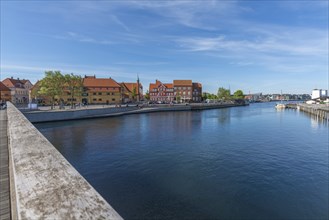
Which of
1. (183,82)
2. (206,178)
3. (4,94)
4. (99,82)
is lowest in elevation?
(206,178)

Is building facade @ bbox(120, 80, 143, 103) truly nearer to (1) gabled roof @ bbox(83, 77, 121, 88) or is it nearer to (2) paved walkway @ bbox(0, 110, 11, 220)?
(1) gabled roof @ bbox(83, 77, 121, 88)

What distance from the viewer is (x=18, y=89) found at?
328 feet

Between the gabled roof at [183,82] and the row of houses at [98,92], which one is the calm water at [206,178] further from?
the gabled roof at [183,82]

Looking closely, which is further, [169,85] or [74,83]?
[169,85]

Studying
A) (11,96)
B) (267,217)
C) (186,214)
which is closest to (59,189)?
(186,214)

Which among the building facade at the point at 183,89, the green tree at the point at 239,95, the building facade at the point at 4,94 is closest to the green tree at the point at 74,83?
the building facade at the point at 4,94

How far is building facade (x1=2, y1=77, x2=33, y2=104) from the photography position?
9538 centimetres

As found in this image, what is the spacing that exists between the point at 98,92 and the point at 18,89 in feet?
139

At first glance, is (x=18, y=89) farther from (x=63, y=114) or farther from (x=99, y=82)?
(x=63, y=114)

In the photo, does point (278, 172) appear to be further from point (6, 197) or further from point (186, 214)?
point (6, 197)

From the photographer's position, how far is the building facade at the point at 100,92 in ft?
307

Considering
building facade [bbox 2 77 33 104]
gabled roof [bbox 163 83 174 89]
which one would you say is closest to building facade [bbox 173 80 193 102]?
gabled roof [bbox 163 83 174 89]

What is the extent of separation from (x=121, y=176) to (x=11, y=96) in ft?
331

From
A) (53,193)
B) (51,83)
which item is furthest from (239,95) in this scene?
(53,193)
